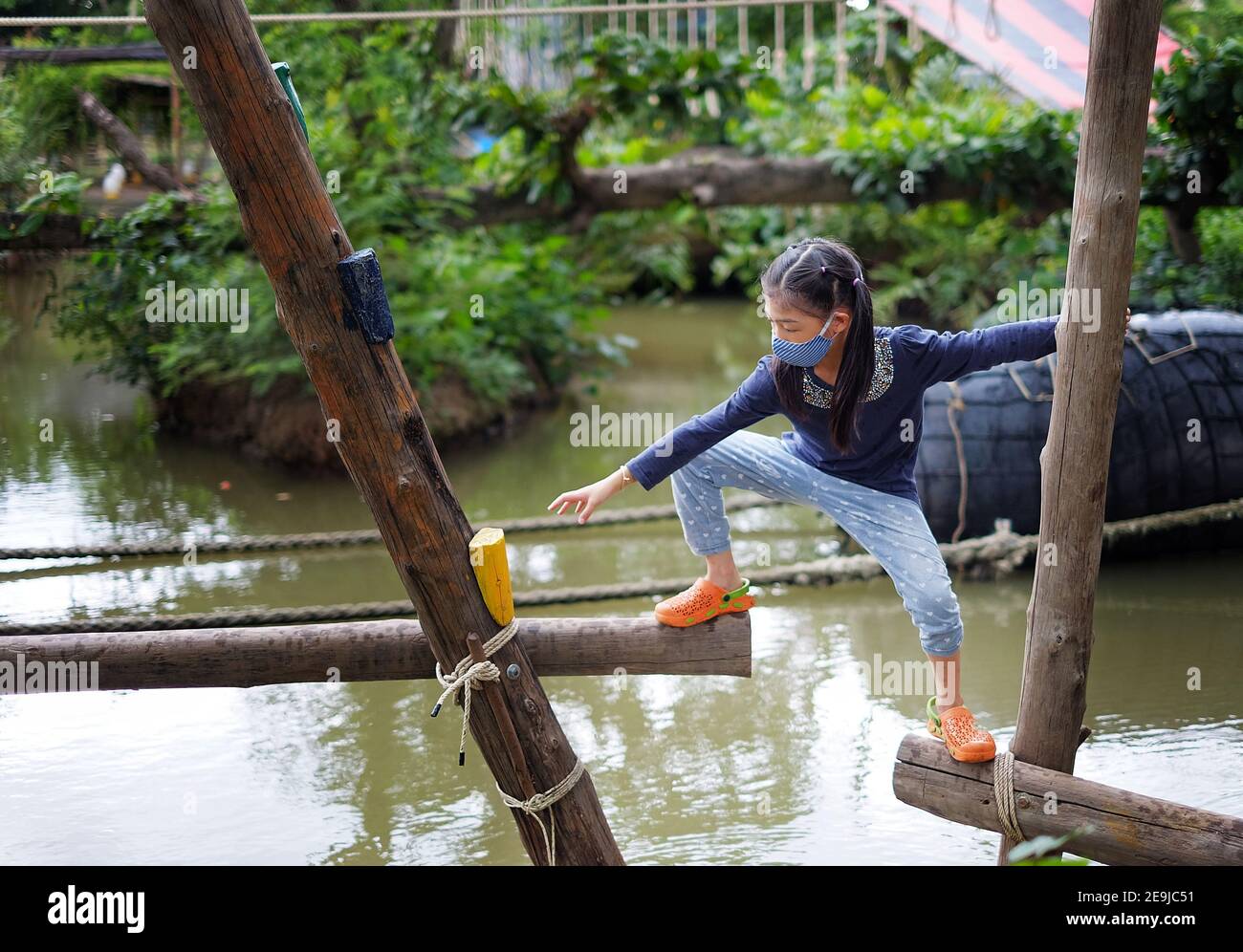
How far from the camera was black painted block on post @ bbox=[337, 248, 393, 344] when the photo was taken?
7.52 feet

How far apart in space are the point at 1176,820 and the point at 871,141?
483cm

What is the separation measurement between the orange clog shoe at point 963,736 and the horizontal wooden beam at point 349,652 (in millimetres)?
440

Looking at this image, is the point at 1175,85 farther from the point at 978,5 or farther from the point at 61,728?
the point at 61,728

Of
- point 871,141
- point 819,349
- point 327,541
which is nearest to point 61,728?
point 327,541

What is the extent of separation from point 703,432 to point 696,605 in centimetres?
40

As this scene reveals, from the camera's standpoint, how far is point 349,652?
104 inches

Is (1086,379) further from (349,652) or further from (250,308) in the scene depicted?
(250,308)

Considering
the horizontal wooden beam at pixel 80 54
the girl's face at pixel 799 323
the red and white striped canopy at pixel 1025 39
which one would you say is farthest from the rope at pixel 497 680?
the red and white striped canopy at pixel 1025 39

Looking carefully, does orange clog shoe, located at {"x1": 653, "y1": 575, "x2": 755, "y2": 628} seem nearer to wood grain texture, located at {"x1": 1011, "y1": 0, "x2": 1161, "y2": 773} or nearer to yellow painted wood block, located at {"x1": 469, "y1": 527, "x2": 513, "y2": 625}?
yellow painted wood block, located at {"x1": 469, "y1": 527, "x2": 513, "y2": 625}

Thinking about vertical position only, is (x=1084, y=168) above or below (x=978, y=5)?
below

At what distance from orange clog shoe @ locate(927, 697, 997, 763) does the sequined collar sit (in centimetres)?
67

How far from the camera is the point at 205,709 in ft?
12.6

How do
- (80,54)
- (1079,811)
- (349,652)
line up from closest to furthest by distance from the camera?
(1079,811)
(349,652)
(80,54)

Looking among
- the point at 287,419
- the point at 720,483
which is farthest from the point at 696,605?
the point at 287,419
